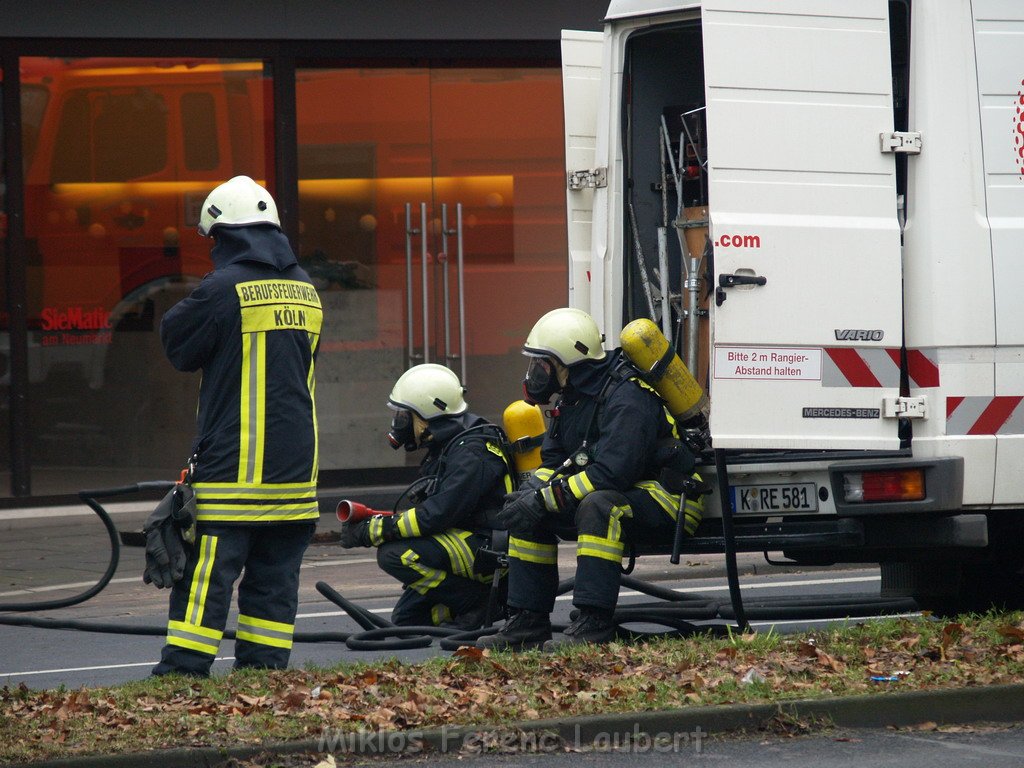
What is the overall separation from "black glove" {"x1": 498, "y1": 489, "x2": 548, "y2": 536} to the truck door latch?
120cm

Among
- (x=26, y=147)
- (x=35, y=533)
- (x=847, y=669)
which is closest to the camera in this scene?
(x=847, y=669)

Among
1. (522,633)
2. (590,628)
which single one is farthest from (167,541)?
(590,628)

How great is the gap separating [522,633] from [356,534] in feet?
3.65

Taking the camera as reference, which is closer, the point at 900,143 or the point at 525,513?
the point at 900,143

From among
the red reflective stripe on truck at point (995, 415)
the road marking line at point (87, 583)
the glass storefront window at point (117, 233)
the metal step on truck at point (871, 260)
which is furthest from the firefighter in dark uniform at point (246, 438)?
the glass storefront window at point (117, 233)

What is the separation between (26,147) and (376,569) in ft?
16.3

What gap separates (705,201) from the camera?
8.07m

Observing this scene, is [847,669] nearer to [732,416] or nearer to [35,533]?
[732,416]

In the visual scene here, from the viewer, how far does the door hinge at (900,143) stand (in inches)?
261

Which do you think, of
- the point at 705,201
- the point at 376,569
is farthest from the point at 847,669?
the point at 376,569

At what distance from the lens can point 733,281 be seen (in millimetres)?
6500

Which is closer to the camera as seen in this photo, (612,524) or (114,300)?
(612,524)

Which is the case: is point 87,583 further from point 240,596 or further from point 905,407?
point 905,407

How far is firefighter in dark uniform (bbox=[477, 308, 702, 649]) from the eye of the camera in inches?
277
